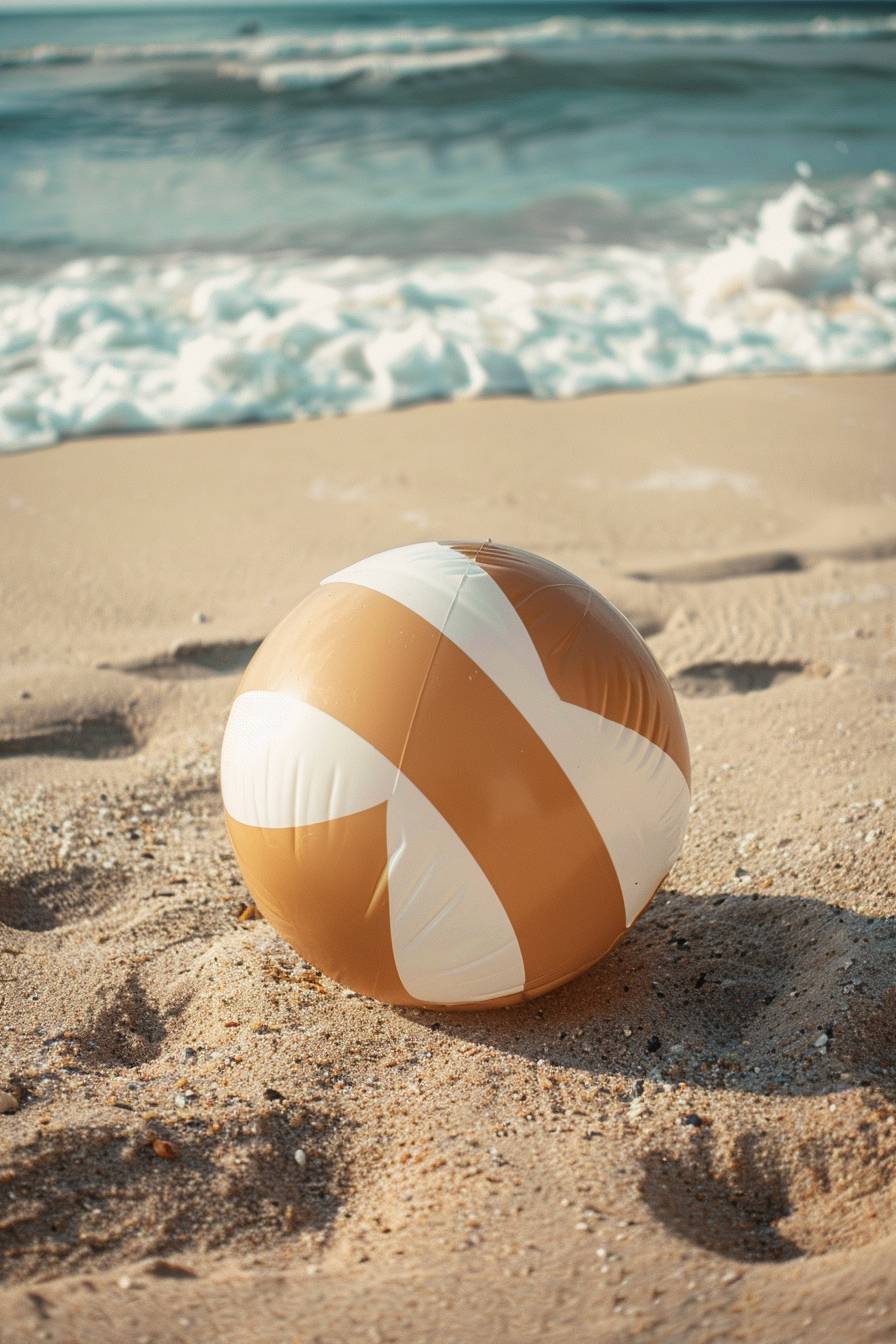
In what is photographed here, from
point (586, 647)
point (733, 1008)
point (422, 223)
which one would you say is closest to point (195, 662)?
point (586, 647)

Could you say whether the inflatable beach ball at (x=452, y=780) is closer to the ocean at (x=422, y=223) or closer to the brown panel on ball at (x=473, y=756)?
the brown panel on ball at (x=473, y=756)

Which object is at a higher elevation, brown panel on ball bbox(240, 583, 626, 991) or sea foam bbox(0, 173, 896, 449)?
brown panel on ball bbox(240, 583, 626, 991)

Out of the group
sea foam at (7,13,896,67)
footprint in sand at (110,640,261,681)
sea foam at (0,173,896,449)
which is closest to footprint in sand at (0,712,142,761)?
footprint in sand at (110,640,261,681)

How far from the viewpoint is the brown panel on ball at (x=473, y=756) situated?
2.53m

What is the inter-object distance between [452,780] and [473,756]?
66mm

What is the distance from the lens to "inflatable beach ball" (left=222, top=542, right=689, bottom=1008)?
2537 mm

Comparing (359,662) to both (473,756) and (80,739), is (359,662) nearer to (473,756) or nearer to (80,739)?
(473,756)

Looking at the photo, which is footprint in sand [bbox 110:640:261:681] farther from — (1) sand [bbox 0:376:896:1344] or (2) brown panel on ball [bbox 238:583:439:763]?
(2) brown panel on ball [bbox 238:583:439:763]

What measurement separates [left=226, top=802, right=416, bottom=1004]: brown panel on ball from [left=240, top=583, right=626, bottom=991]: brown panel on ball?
173 mm

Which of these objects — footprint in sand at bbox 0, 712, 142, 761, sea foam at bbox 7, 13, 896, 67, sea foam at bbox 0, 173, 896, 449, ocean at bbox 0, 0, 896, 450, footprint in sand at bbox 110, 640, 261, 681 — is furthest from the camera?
sea foam at bbox 7, 13, 896, 67

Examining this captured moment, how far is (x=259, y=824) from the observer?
2703 mm

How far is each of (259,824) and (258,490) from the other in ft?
12.3

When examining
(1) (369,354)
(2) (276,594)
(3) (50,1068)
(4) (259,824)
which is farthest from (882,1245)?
(1) (369,354)

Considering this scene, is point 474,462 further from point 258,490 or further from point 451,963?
point 451,963
